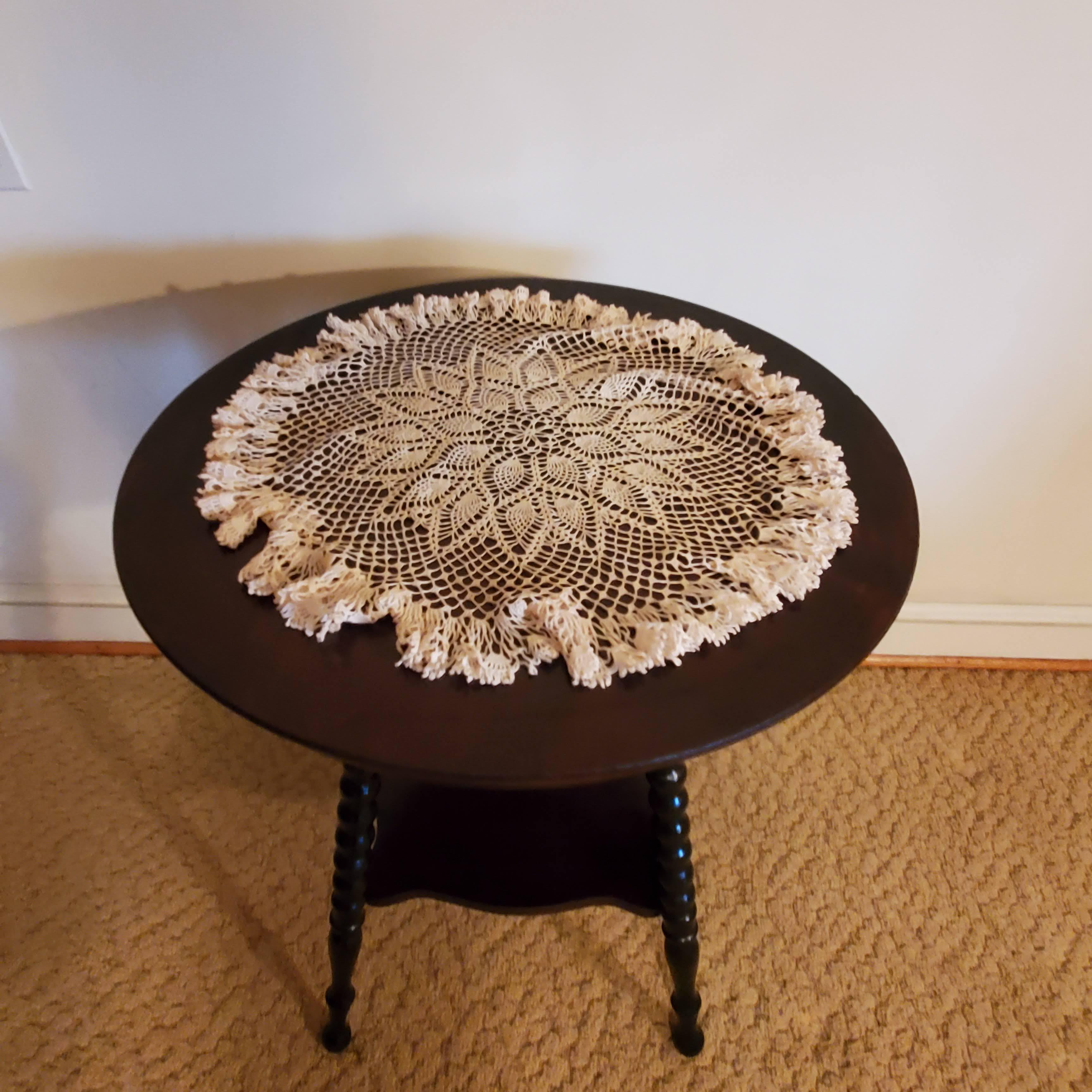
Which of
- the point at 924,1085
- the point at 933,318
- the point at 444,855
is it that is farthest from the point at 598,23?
the point at 924,1085

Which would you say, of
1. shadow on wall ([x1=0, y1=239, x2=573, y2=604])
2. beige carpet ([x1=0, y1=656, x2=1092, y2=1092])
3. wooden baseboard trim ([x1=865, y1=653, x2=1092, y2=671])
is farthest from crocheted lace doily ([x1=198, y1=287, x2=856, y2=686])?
wooden baseboard trim ([x1=865, y1=653, x2=1092, y2=671])

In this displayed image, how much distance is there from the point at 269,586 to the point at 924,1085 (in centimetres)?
78

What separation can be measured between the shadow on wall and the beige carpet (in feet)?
1.04

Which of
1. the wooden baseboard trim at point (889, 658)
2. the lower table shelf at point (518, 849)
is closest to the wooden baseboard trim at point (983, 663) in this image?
the wooden baseboard trim at point (889, 658)

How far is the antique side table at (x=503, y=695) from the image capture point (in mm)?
412

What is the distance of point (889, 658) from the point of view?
1.14 meters

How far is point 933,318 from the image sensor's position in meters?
0.84

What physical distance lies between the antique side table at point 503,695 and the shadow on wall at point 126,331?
3.9 inches

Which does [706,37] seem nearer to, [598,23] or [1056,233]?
[598,23]

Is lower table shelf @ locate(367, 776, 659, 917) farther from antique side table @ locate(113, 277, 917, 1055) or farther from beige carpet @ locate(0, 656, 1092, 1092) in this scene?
beige carpet @ locate(0, 656, 1092, 1092)

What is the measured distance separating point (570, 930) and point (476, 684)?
21.9 inches

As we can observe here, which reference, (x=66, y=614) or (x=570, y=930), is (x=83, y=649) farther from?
(x=570, y=930)

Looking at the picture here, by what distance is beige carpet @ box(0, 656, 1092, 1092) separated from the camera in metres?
0.78

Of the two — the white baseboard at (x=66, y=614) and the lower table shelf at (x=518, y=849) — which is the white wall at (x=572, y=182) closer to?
the white baseboard at (x=66, y=614)
